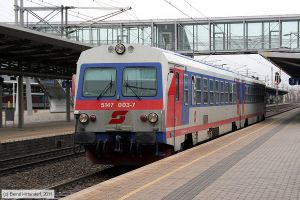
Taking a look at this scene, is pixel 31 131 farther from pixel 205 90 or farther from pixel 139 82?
pixel 139 82

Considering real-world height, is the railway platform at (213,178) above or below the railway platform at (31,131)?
above

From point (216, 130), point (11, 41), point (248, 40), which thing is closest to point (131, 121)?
point (216, 130)

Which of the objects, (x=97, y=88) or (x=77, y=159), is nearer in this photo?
(x=97, y=88)

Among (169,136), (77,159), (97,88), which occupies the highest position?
(97,88)

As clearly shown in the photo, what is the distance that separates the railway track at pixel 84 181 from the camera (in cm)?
997

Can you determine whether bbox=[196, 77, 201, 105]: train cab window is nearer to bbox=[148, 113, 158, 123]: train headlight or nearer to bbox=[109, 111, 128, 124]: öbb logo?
bbox=[148, 113, 158, 123]: train headlight

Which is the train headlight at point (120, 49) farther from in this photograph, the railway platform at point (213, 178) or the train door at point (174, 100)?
the railway platform at point (213, 178)

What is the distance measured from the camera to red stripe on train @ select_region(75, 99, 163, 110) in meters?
11.3

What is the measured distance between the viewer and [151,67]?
37.9 feet

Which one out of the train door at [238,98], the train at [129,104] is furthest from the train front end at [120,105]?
the train door at [238,98]

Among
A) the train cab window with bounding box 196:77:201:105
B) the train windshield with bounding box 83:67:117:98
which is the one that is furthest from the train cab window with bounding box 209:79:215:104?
the train windshield with bounding box 83:67:117:98

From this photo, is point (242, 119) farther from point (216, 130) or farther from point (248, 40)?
point (248, 40)

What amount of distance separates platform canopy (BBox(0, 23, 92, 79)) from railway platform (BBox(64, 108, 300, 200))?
7678mm

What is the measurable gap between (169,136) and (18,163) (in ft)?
19.5
